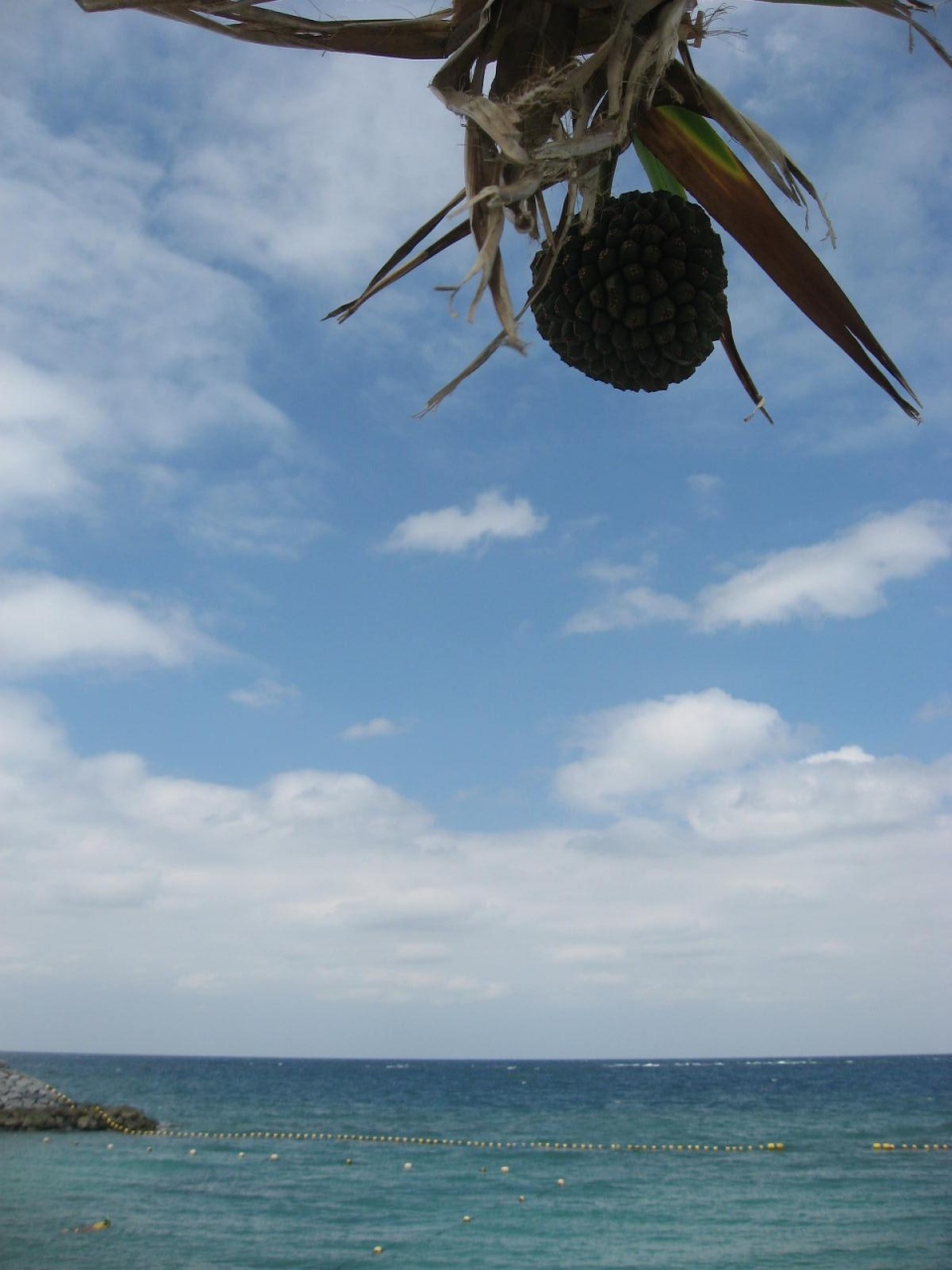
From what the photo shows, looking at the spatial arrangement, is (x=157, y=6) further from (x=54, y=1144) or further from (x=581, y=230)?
(x=54, y=1144)

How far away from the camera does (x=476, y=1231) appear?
802 inches

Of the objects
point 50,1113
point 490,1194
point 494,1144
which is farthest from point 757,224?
point 50,1113

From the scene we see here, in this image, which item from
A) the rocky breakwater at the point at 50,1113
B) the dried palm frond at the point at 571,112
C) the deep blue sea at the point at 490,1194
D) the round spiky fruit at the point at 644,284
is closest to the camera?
the dried palm frond at the point at 571,112

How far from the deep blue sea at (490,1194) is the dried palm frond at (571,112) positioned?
19.6 m

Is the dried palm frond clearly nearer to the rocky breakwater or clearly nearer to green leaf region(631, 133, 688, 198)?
green leaf region(631, 133, 688, 198)

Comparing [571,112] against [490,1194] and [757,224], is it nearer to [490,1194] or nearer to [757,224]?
[757,224]

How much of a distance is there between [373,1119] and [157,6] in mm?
53624

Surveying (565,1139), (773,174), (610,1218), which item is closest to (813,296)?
(773,174)

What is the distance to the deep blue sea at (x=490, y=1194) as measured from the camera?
18453 millimetres

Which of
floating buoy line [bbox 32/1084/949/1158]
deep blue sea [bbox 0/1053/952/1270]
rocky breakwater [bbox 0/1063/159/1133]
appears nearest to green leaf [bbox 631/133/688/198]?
deep blue sea [bbox 0/1053/952/1270]

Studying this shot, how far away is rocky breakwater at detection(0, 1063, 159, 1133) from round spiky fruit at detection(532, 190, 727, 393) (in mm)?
40343

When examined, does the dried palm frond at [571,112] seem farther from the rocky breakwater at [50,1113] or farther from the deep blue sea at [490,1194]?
the rocky breakwater at [50,1113]

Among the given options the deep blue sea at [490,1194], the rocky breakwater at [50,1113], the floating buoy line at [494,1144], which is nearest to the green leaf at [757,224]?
the deep blue sea at [490,1194]

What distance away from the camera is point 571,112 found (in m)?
1.31
